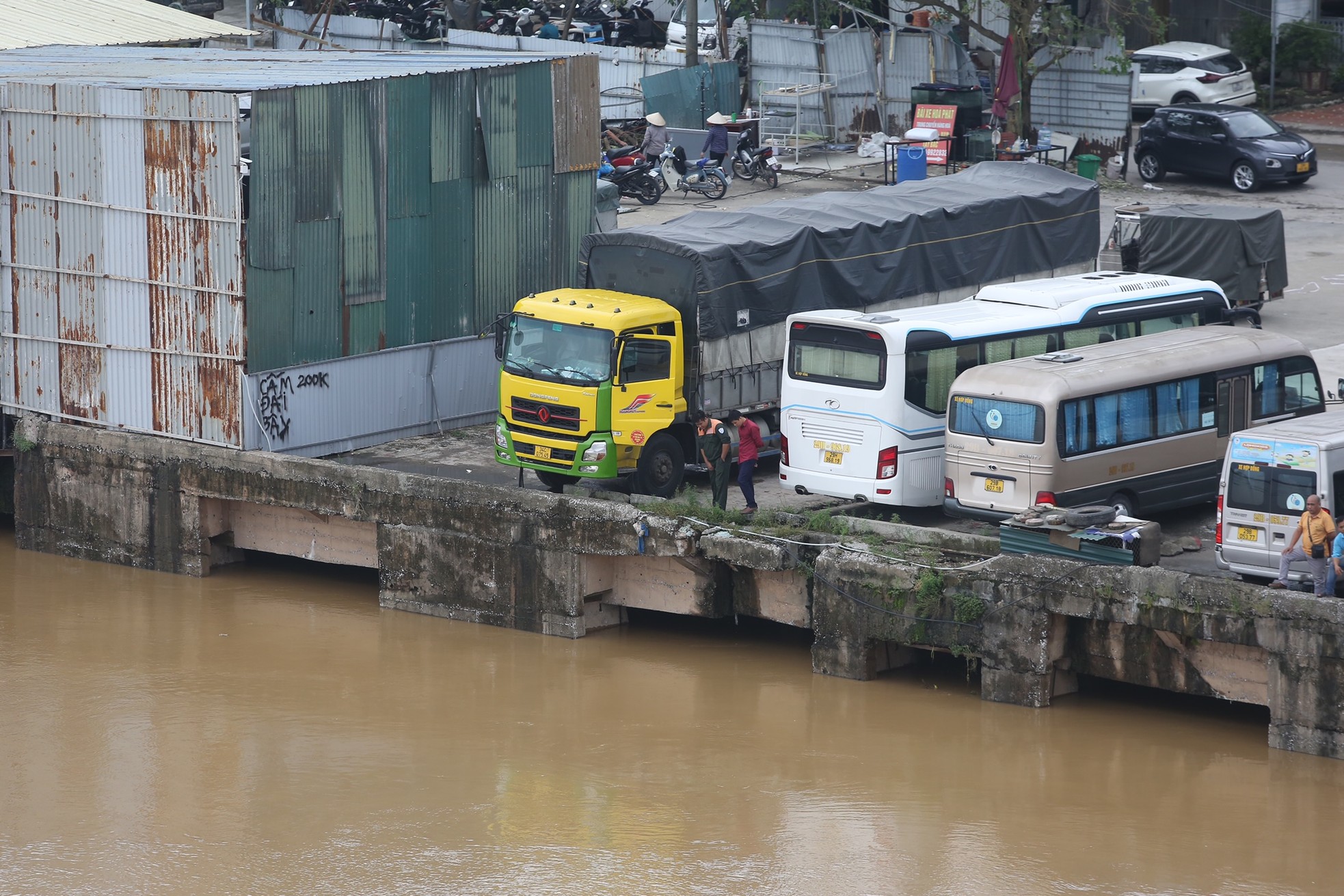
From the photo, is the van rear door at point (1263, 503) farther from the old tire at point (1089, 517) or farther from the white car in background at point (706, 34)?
the white car in background at point (706, 34)

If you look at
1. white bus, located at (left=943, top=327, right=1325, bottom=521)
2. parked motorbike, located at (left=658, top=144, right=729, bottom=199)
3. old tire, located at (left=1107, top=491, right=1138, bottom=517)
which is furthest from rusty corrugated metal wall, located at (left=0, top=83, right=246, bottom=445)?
parked motorbike, located at (left=658, top=144, right=729, bottom=199)

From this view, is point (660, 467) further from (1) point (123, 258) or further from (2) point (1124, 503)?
(1) point (123, 258)

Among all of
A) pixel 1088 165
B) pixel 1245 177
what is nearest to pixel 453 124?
pixel 1088 165

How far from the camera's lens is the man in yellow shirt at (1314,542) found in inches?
597

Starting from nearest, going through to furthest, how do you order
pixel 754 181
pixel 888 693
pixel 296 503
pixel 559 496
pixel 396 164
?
1. pixel 888 693
2. pixel 559 496
3. pixel 296 503
4. pixel 396 164
5. pixel 754 181

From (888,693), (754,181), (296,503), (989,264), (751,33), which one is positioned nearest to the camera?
(888,693)

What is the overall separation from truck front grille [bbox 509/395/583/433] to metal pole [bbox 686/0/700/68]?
21.1 meters

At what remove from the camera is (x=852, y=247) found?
2170 cm

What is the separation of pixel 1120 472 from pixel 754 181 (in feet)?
60.6

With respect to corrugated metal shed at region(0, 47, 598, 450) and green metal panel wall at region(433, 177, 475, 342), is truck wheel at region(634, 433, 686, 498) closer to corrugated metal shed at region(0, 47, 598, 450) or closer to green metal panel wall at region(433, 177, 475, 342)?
corrugated metal shed at region(0, 47, 598, 450)

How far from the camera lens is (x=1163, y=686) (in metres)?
16.3

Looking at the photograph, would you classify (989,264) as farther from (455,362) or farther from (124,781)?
(124,781)

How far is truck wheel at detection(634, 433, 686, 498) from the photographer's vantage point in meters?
19.6

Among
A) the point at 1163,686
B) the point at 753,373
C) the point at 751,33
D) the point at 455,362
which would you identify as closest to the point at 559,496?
the point at 753,373
